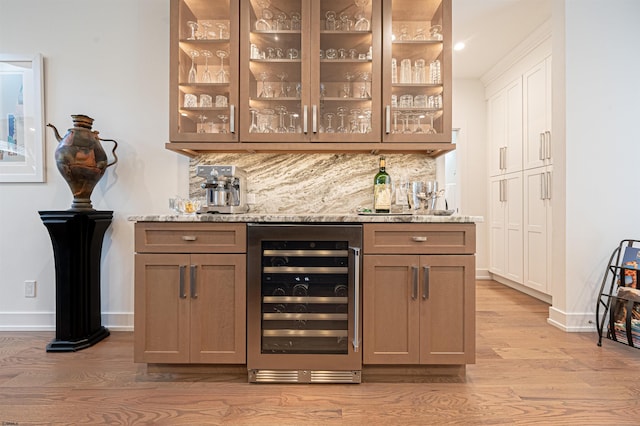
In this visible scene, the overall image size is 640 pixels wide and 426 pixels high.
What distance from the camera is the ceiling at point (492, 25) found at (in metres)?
2.90

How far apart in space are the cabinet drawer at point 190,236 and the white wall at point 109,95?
85 centimetres

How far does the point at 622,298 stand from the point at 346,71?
2.47 metres

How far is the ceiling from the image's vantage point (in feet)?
9.53

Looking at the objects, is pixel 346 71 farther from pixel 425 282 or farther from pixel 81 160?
pixel 81 160

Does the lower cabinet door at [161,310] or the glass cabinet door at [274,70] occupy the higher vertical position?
the glass cabinet door at [274,70]

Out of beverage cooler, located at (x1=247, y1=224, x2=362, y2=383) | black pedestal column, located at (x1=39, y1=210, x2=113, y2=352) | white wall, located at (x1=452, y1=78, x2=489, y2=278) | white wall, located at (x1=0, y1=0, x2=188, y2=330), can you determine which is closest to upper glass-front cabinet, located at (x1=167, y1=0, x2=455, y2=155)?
white wall, located at (x1=0, y1=0, x2=188, y2=330)

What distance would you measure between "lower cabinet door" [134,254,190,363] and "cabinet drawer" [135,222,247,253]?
0.05m

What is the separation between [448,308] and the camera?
180 centimetres

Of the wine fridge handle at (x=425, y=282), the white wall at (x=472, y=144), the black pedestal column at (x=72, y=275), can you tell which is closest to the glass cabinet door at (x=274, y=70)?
the wine fridge handle at (x=425, y=282)

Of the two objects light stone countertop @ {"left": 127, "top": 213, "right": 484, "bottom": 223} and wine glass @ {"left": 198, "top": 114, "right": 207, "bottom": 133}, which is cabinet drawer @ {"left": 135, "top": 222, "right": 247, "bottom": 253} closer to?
light stone countertop @ {"left": 127, "top": 213, "right": 484, "bottom": 223}

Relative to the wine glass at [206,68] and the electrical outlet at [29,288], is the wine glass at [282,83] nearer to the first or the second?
the wine glass at [206,68]

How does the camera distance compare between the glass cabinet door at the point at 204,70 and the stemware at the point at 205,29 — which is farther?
the stemware at the point at 205,29

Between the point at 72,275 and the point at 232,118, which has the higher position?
the point at 232,118

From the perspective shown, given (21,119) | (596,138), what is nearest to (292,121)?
(21,119)
